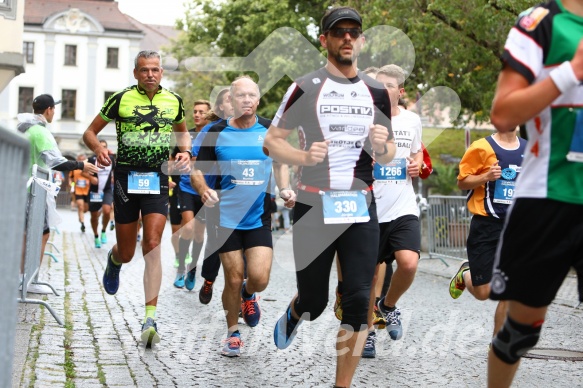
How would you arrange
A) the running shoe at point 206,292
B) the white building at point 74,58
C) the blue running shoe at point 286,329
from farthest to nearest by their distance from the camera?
the white building at point 74,58
the running shoe at point 206,292
the blue running shoe at point 286,329

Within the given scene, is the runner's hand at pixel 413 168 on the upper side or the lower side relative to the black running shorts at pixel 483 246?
upper

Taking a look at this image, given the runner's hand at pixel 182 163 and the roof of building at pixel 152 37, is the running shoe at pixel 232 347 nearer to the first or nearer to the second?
the runner's hand at pixel 182 163

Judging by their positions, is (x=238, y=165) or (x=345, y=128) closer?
(x=345, y=128)

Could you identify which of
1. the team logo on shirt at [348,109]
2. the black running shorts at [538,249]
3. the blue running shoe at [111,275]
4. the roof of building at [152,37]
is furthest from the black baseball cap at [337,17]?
the roof of building at [152,37]

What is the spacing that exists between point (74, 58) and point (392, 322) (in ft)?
203

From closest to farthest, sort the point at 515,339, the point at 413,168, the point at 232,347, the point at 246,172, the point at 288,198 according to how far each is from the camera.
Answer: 1. the point at 515,339
2. the point at 288,198
3. the point at 232,347
4. the point at 246,172
5. the point at 413,168

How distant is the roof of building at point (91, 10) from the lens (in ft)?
218

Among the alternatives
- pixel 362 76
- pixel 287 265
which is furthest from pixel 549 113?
pixel 287 265

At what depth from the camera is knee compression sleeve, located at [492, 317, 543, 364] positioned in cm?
396

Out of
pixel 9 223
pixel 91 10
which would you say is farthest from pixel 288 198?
Result: pixel 91 10

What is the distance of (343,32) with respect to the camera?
5.39 metres

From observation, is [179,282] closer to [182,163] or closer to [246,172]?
[182,163]

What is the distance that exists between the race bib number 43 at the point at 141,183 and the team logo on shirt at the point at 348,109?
2.47 m

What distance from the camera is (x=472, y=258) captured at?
7.14 meters
